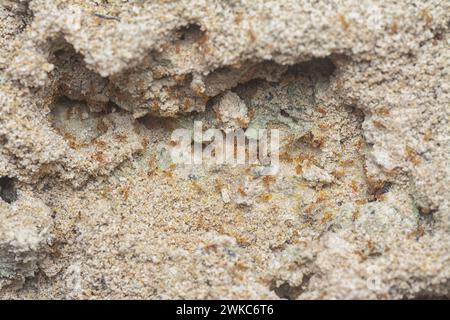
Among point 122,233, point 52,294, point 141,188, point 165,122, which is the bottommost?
point 52,294

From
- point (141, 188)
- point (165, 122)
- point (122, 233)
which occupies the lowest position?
point (122, 233)

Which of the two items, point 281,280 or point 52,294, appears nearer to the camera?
point 281,280

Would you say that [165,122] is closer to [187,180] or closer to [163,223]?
[187,180]

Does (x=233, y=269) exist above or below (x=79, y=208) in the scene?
below

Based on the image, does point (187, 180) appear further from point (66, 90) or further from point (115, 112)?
point (66, 90)

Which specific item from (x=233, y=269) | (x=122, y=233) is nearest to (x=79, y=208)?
(x=122, y=233)

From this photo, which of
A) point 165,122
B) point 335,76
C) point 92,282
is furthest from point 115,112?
point 335,76
